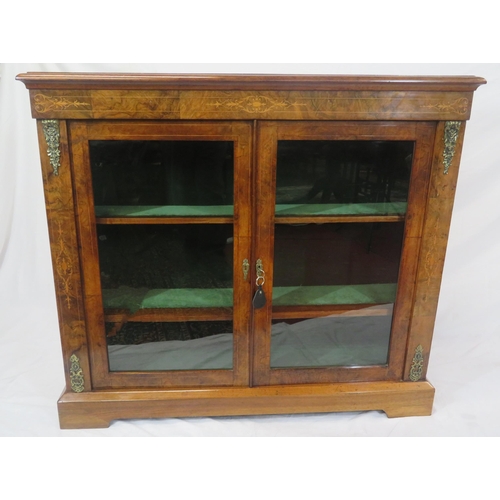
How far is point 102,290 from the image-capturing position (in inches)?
55.1

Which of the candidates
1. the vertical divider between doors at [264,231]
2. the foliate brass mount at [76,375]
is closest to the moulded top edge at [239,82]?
the vertical divider between doors at [264,231]

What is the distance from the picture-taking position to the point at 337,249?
1.44 m

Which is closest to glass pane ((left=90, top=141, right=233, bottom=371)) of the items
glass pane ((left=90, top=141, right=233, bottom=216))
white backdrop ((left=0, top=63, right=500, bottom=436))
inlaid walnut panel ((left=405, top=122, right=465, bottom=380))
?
glass pane ((left=90, top=141, right=233, bottom=216))

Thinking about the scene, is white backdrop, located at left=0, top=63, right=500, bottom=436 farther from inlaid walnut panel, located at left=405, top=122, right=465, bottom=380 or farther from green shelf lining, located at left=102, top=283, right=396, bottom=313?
green shelf lining, located at left=102, top=283, right=396, bottom=313

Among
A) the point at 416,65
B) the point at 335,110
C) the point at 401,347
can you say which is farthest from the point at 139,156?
the point at 416,65

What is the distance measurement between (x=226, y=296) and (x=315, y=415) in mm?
488

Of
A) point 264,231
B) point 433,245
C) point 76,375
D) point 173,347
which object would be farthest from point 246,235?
point 76,375

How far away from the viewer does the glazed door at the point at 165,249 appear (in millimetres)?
1294

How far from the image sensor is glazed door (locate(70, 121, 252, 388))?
1294 mm

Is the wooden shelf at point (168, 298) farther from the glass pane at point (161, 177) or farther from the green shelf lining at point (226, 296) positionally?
the glass pane at point (161, 177)

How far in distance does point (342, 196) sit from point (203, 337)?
1.96 feet

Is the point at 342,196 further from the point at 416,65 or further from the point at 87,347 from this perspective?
the point at 87,347

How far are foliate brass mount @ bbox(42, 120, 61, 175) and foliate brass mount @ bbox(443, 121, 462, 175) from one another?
104 centimetres

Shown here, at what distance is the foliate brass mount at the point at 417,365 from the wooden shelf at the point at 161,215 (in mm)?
719
